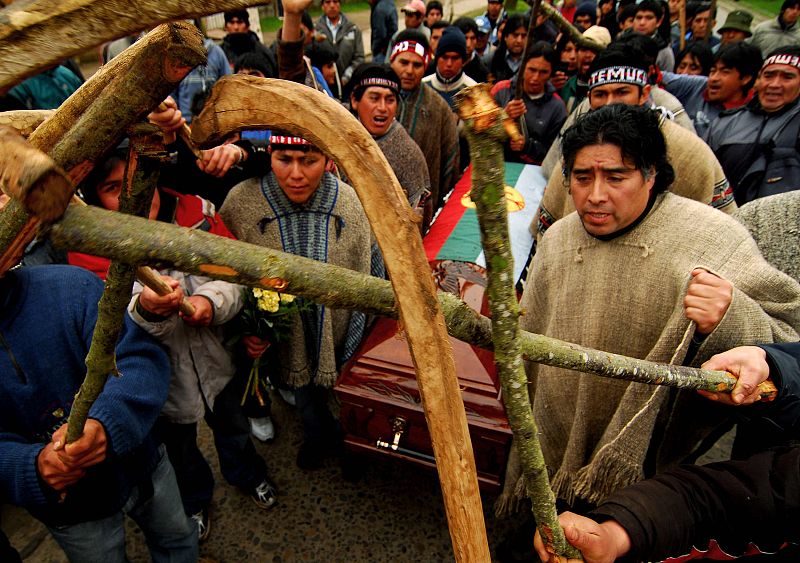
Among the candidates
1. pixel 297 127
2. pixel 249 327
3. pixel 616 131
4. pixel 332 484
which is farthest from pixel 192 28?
pixel 332 484

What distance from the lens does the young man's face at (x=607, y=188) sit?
5.45ft

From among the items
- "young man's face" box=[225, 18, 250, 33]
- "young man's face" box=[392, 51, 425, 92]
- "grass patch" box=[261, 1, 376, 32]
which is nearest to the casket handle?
"young man's face" box=[392, 51, 425, 92]

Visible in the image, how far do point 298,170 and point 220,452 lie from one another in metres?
1.59

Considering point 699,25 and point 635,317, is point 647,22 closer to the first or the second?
point 699,25

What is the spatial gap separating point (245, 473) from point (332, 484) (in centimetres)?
53

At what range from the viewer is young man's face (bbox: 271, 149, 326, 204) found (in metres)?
2.12

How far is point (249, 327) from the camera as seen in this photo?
2131 millimetres

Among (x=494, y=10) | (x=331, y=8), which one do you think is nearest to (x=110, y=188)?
(x=331, y=8)

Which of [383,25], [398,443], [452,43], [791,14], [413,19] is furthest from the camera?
[383,25]

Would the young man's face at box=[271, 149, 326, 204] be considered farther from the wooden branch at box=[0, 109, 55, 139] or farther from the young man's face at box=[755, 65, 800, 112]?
the young man's face at box=[755, 65, 800, 112]

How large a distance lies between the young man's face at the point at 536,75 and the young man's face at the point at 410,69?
1.04m

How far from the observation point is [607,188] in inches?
66.1

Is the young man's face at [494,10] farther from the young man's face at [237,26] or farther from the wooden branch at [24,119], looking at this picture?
the wooden branch at [24,119]

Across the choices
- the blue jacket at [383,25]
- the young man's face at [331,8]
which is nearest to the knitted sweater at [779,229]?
the young man's face at [331,8]
